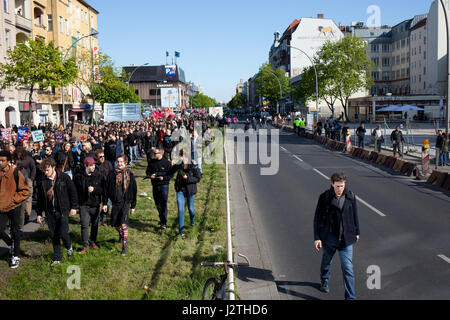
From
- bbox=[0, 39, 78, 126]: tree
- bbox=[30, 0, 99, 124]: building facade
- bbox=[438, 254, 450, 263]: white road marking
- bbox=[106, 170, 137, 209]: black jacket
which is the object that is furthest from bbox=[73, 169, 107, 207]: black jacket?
bbox=[30, 0, 99, 124]: building facade

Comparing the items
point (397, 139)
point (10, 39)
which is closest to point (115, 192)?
point (397, 139)

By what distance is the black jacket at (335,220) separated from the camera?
19.4ft

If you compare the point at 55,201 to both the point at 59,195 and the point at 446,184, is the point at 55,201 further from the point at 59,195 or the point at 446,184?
the point at 446,184

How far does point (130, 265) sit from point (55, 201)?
1.56m

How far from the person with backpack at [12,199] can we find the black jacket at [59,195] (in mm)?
291

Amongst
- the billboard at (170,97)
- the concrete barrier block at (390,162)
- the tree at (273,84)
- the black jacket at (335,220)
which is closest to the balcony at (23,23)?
the concrete barrier block at (390,162)

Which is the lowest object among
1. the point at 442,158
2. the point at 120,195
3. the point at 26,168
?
the point at 442,158

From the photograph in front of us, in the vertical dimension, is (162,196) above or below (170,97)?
below

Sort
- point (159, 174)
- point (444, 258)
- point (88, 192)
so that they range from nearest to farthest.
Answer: point (444, 258), point (88, 192), point (159, 174)

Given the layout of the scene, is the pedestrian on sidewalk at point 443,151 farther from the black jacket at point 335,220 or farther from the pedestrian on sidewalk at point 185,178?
the black jacket at point 335,220

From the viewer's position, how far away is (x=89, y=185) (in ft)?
26.3

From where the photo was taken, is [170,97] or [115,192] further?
[170,97]

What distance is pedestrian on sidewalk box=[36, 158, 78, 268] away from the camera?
7.41m

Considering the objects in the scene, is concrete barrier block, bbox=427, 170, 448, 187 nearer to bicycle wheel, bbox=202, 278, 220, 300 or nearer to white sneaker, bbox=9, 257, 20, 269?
bicycle wheel, bbox=202, 278, 220, 300
